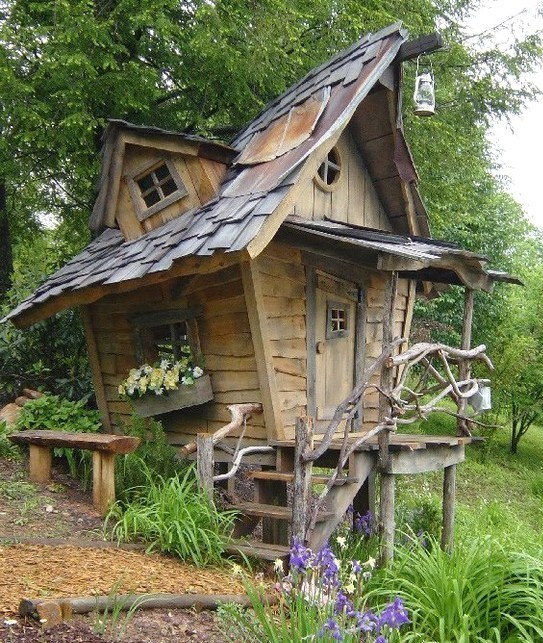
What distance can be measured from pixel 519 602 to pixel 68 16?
27.8 ft

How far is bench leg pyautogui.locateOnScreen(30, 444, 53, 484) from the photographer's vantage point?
7.62 m

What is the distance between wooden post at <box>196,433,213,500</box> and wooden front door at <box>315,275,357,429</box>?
5.70 feet

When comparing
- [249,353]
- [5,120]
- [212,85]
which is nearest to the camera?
[249,353]

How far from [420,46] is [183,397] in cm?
448

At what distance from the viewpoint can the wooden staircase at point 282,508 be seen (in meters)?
6.04

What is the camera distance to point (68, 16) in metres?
9.16

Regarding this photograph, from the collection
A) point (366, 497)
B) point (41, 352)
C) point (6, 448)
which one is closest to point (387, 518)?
point (366, 497)

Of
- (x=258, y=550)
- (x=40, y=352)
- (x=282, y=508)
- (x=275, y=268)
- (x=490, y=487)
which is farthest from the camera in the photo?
(x=490, y=487)

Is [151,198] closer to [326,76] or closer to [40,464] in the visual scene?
[326,76]

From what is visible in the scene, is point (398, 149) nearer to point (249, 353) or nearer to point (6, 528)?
point (249, 353)

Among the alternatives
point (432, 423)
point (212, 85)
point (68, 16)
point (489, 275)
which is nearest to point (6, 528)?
point (489, 275)

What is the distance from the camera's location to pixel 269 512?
620 centimetres

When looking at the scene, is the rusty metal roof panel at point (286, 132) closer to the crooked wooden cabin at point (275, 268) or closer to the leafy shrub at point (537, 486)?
the crooked wooden cabin at point (275, 268)

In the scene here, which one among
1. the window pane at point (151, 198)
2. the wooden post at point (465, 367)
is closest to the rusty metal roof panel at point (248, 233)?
the window pane at point (151, 198)
